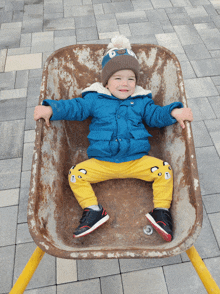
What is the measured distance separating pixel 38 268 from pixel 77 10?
4.04 m

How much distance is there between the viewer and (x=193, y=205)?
4.33 ft

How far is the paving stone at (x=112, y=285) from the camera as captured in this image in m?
1.79

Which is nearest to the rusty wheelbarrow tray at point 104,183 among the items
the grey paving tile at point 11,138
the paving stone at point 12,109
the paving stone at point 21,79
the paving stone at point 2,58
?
the grey paving tile at point 11,138

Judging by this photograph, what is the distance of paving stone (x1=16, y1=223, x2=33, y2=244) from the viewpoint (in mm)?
2016

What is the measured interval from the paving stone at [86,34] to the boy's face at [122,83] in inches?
81.9

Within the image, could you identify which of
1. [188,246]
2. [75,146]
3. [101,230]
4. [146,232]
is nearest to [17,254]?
[101,230]

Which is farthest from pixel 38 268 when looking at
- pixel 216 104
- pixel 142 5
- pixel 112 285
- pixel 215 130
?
pixel 142 5

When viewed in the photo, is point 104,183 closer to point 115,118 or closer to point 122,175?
point 122,175

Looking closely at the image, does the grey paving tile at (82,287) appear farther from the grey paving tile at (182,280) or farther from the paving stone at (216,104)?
the paving stone at (216,104)

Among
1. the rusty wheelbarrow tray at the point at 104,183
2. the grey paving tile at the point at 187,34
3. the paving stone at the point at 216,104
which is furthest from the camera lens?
the grey paving tile at the point at 187,34

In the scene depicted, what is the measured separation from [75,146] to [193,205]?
1.10 meters

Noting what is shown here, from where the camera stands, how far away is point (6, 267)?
1.90m

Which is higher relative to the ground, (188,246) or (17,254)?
(188,246)

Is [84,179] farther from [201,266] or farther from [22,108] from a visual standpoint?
[22,108]
